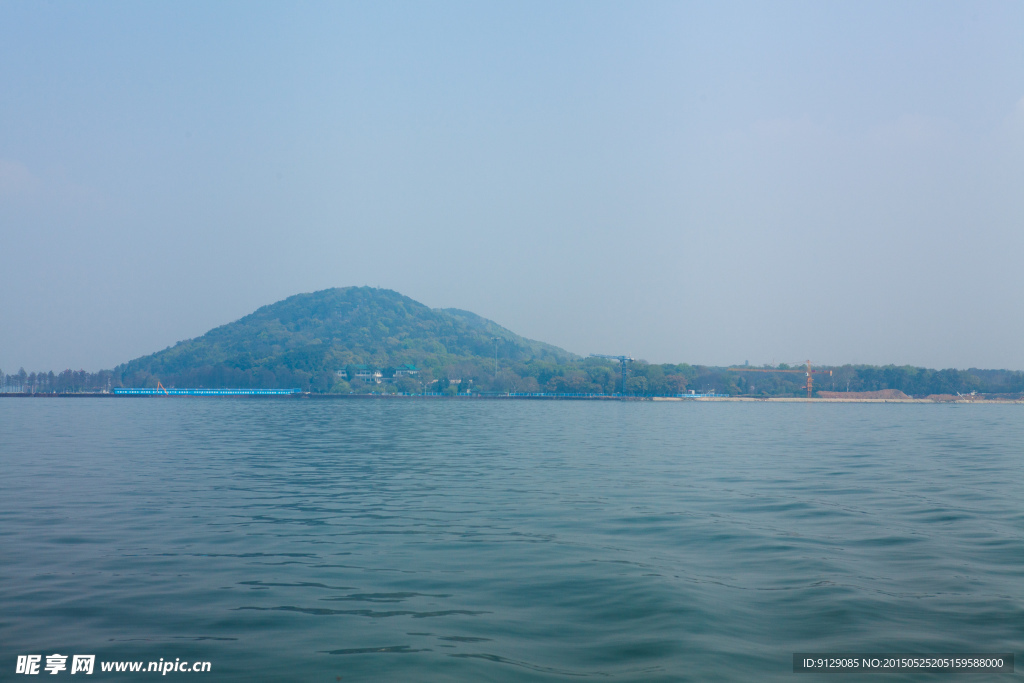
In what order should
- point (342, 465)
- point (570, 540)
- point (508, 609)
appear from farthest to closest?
1. point (342, 465)
2. point (570, 540)
3. point (508, 609)

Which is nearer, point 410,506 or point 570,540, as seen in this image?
point 570,540

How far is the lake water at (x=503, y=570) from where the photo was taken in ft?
27.2

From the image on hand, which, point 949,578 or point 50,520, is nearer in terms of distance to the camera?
point 949,578

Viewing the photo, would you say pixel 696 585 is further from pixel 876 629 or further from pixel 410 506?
pixel 410 506

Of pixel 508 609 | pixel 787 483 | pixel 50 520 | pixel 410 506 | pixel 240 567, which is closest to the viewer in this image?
pixel 508 609

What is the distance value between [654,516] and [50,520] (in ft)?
45.3

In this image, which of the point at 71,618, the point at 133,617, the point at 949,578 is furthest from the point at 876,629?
the point at 71,618

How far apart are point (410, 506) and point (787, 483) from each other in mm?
12531

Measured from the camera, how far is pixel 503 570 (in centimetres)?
1188

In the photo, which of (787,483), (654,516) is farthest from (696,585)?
(787,483)

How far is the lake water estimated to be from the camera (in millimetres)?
8297

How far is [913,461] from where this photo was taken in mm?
30594

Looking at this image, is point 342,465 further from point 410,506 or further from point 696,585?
point 696,585

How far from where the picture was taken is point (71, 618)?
922cm
